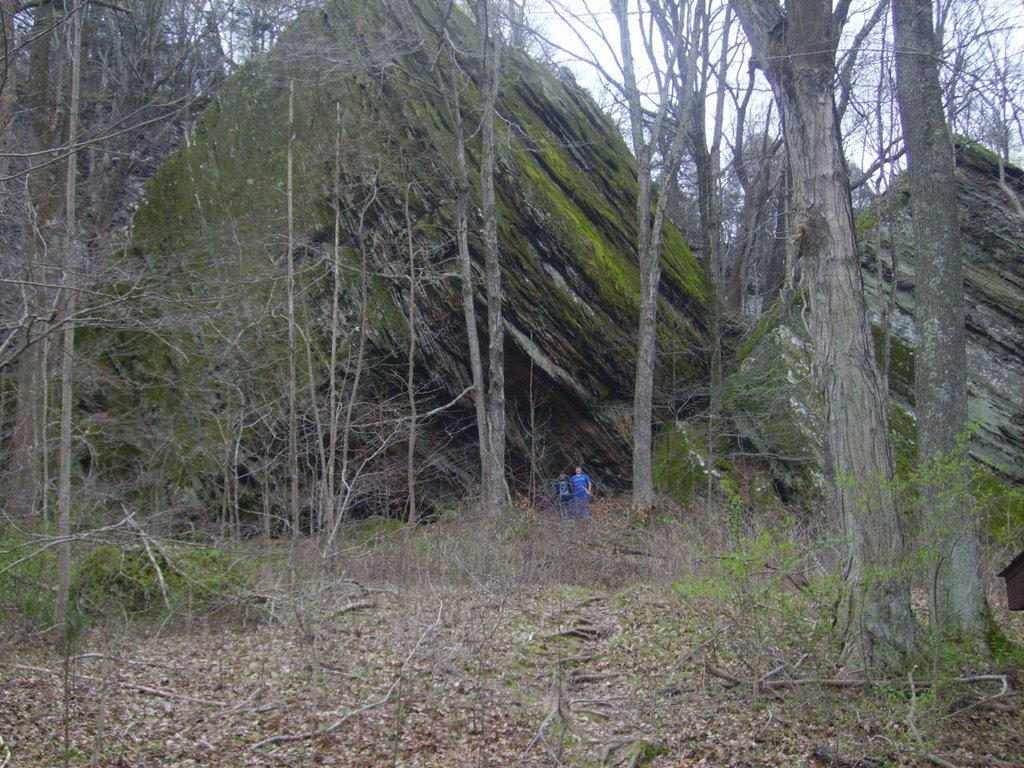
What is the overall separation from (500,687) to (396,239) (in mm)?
9567

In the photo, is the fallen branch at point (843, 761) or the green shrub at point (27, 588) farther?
the green shrub at point (27, 588)

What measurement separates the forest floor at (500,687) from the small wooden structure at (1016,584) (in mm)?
1164

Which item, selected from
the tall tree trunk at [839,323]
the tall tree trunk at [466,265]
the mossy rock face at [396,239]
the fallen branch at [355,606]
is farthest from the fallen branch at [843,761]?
the tall tree trunk at [466,265]

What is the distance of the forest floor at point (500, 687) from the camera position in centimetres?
563

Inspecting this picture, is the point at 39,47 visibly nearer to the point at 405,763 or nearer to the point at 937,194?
the point at 405,763

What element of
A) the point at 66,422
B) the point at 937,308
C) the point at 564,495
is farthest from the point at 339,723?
the point at 564,495

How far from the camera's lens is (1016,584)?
470 centimetres

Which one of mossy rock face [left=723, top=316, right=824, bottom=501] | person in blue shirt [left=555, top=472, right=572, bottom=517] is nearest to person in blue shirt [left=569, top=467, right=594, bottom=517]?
person in blue shirt [left=555, top=472, right=572, bottom=517]

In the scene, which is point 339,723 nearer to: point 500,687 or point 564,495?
point 500,687

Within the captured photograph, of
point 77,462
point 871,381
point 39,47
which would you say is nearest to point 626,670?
point 871,381

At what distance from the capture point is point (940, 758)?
529cm

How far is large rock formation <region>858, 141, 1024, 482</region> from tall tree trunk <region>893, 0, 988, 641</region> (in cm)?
650

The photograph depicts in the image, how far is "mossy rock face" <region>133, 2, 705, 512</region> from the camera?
44.9 feet

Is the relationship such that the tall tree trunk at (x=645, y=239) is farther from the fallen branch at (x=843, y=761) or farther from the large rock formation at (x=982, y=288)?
the fallen branch at (x=843, y=761)
